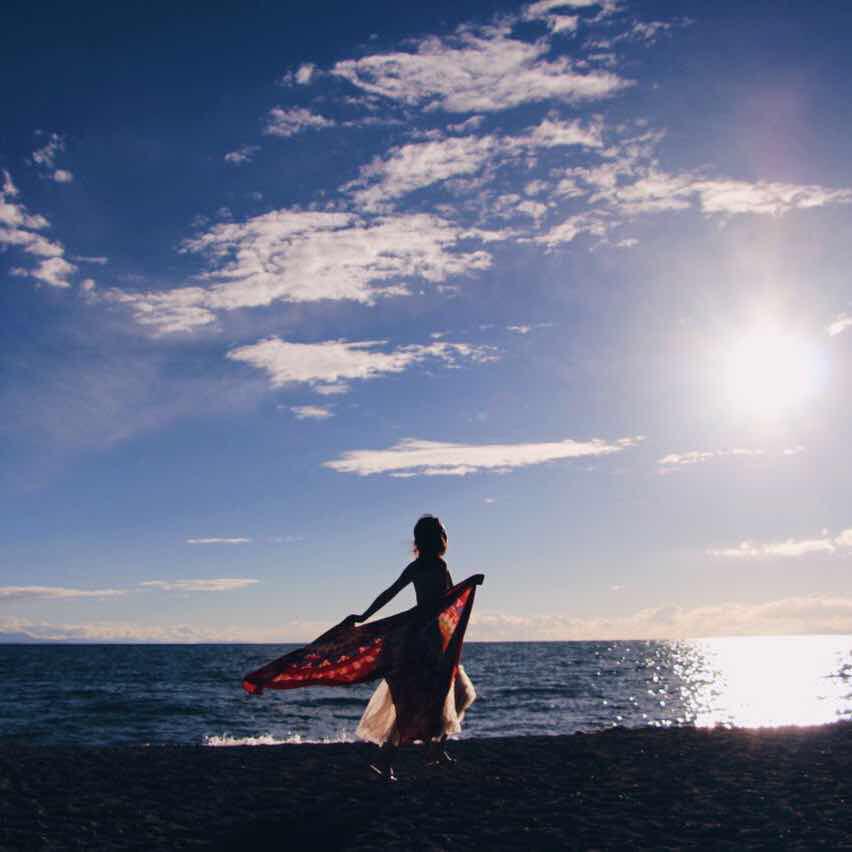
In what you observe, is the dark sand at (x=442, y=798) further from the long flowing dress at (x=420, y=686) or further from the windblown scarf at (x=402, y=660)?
the windblown scarf at (x=402, y=660)

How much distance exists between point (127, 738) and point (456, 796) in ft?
64.7

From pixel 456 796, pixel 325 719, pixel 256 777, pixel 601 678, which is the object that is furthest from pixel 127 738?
pixel 601 678

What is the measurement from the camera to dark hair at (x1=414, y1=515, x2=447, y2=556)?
8516mm

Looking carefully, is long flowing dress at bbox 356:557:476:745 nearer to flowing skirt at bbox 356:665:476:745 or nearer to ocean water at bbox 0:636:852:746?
flowing skirt at bbox 356:665:476:745

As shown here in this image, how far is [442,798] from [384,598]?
6.31 ft

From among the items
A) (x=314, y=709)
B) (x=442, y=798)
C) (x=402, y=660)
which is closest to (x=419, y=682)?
(x=402, y=660)

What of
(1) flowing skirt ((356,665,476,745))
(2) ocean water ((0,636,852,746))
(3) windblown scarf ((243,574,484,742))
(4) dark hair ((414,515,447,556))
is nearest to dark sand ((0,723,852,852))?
(1) flowing skirt ((356,665,476,745))

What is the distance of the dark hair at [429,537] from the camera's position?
852cm

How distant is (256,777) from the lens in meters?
9.19

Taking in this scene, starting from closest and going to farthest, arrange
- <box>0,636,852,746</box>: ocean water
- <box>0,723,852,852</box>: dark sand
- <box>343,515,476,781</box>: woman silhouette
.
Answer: <box>0,723,852,852</box>: dark sand < <box>343,515,476,781</box>: woman silhouette < <box>0,636,852,746</box>: ocean water

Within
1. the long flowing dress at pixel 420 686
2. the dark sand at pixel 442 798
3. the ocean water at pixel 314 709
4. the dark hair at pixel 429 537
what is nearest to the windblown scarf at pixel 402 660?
the long flowing dress at pixel 420 686

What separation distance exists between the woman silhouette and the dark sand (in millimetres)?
526

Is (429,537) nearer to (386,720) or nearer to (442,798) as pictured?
(386,720)

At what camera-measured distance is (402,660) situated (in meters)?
8.39
